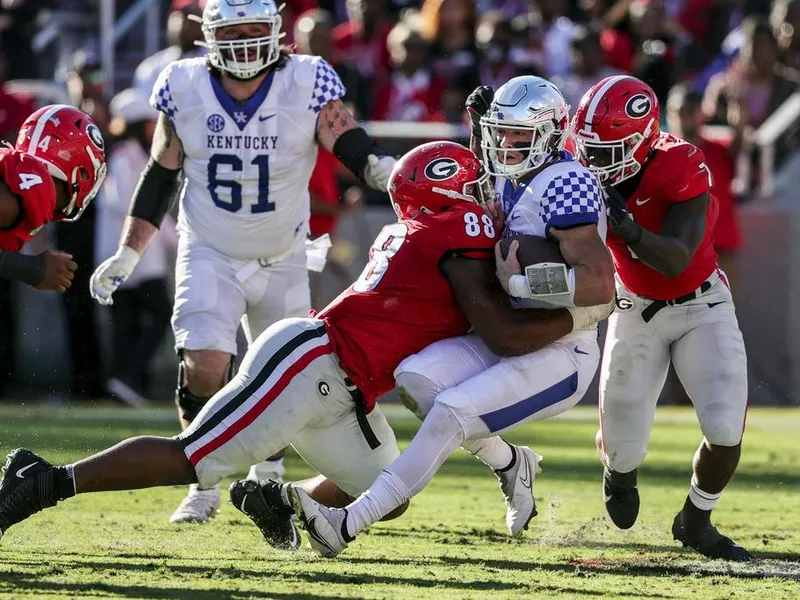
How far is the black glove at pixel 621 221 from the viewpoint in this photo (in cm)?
537

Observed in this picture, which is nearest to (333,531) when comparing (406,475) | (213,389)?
(406,475)

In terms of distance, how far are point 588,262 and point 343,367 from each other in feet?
3.04

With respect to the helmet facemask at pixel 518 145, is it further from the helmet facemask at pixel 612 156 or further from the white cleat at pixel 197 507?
the white cleat at pixel 197 507

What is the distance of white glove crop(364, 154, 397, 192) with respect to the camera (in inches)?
252

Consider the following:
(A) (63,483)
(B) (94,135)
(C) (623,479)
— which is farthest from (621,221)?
(A) (63,483)

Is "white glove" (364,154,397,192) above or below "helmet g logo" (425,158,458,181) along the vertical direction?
below

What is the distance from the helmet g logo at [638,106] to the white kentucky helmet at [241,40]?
64.3 inches

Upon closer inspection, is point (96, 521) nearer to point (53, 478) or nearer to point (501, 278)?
point (53, 478)

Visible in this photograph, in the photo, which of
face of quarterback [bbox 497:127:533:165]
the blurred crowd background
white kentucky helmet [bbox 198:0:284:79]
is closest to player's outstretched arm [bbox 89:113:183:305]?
white kentucky helmet [bbox 198:0:284:79]

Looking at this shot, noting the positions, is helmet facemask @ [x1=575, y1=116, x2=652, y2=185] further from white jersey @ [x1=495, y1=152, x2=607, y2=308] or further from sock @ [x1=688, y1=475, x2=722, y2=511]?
sock @ [x1=688, y1=475, x2=722, y2=511]

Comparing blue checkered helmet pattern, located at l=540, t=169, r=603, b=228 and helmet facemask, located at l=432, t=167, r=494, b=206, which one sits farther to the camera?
helmet facemask, located at l=432, t=167, r=494, b=206

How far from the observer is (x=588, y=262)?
5.09 metres

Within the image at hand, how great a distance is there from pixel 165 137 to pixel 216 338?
37.7 inches

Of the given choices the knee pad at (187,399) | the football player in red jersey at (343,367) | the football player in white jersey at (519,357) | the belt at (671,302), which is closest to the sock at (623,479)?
the belt at (671,302)
